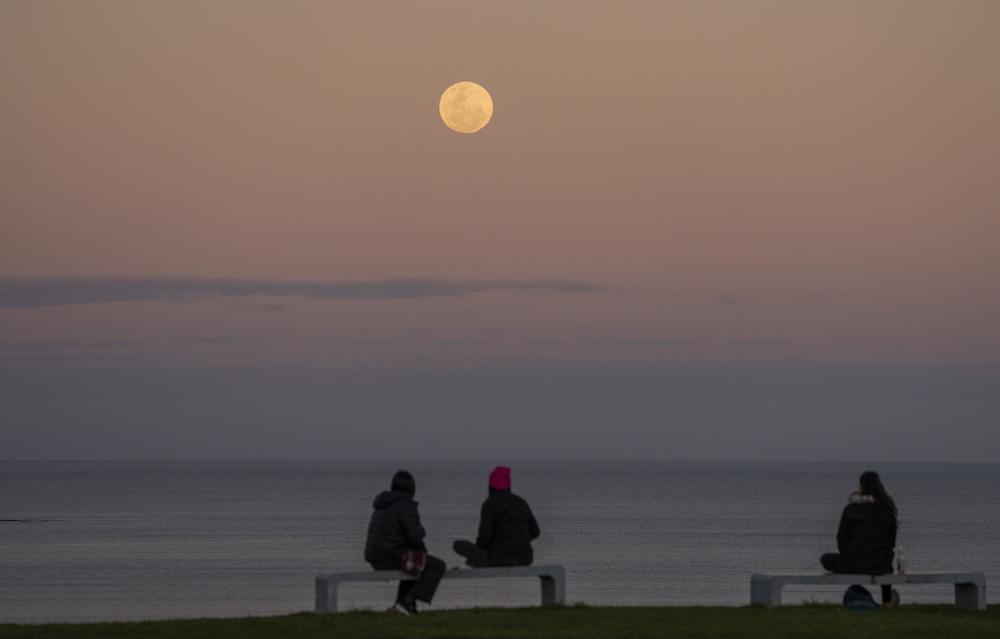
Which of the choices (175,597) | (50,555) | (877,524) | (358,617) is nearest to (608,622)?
(358,617)

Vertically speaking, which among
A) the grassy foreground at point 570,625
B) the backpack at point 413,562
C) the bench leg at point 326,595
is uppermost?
the backpack at point 413,562

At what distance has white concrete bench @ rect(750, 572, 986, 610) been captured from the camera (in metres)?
18.0

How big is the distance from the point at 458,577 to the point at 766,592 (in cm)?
368

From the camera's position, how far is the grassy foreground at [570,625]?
1528 centimetres

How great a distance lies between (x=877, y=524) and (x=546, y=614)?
14.4 feet

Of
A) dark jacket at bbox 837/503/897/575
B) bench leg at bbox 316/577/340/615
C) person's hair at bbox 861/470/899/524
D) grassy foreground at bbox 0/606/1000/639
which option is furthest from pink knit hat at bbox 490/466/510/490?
person's hair at bbox 861/470/899/524

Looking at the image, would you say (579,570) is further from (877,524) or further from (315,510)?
(315,510)

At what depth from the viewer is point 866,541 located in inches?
727

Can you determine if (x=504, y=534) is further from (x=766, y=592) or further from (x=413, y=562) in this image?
(x=766, y=592)

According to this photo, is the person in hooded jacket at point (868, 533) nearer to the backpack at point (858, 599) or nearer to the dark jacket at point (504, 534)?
the backpack at point (858, 599)

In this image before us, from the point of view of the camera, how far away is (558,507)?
535ft

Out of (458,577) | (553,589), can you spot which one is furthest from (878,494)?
(458,577)

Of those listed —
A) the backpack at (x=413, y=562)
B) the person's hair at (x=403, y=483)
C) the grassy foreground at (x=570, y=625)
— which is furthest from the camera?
the person's hair at (x=403, y=483)

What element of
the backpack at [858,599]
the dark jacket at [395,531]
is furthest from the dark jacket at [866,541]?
the dark jacket at [395,531]
